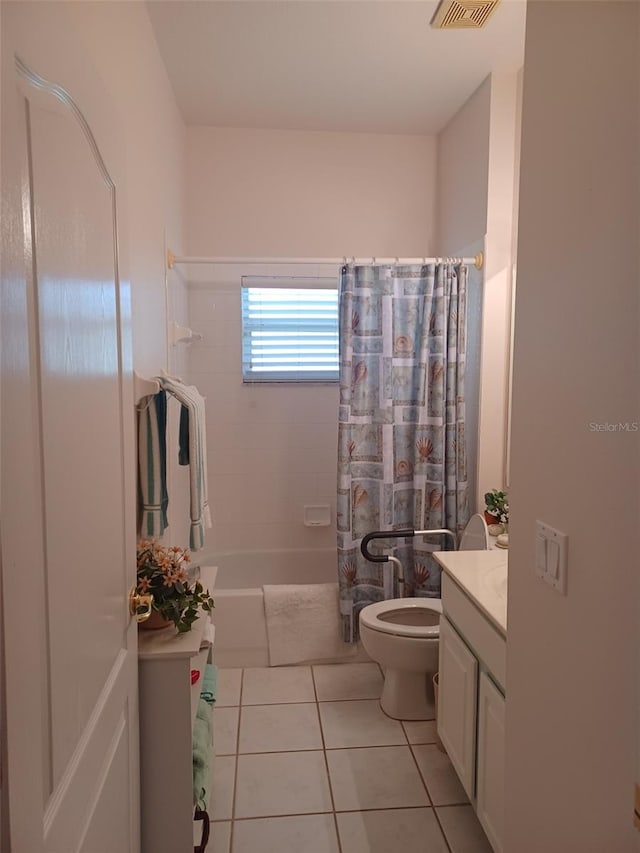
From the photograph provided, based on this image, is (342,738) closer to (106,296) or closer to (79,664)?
(79,664)

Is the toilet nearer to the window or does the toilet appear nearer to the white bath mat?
the white bath mat

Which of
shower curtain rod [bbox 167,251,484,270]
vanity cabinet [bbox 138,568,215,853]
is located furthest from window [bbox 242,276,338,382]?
vanity cabinet [bbox 138,568,215,853]

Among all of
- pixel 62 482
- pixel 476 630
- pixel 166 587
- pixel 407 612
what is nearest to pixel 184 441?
pixel 166 587

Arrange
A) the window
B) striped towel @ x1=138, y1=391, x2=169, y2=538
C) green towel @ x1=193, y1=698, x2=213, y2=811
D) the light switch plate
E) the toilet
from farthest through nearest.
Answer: the window < the toilet < green towel @ x1=193, y1=698, x2=213, y2=811 < striped towel @ x1=138, y1=391, x2=169, y2=538 < the light switch plate

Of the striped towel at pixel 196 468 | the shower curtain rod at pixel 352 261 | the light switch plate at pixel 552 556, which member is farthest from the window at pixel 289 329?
the light switch plate at pixel 552 556

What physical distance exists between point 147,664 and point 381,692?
62.0 inches

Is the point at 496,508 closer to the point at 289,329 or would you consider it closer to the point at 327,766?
the point at 327,766

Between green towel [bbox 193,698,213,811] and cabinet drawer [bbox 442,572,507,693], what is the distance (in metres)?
0.88

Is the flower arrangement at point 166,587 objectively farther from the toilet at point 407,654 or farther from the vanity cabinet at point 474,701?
the toilet at point 407,654

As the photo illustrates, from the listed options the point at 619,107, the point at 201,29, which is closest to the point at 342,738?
the point at 619,107

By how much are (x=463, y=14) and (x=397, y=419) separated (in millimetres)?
1688

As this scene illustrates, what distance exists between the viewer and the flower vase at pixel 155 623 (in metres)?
1.53

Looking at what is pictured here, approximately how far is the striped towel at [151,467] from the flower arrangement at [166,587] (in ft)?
0.22

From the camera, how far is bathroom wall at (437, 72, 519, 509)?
264cm
